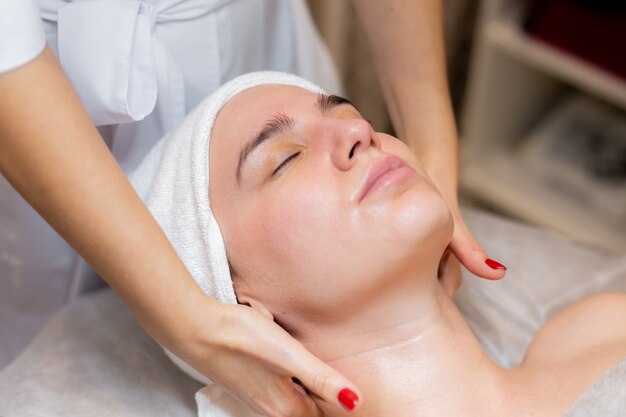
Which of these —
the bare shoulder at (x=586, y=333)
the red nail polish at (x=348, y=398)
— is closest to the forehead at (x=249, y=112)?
the red nail polish at (x=348, y=398)

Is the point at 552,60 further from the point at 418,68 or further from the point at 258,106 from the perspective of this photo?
the point at 258,106

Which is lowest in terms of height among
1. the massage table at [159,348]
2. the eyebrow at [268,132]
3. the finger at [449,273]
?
the massage table at [159,348]

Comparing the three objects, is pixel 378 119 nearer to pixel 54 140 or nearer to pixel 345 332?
pixel 345 332

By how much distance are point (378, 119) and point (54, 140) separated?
5.72ft

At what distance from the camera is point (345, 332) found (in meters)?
1.08

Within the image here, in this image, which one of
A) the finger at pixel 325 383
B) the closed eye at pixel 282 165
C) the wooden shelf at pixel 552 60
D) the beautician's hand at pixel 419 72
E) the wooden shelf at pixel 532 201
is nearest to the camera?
the finger at pixel 325 383

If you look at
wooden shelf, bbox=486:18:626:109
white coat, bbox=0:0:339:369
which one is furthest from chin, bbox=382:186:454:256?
wooden shelf, bbox=486:18:626:109

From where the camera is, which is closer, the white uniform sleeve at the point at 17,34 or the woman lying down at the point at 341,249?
the white uniform sleeve at the point at 17,34

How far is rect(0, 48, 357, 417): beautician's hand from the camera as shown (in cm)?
88

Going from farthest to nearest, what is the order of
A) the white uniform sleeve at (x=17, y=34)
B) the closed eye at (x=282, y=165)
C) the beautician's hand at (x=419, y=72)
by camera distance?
the beautician's hand at (x=419, y=72) < the closed eye at (x=282, y=165) < the white uniform sleeve at (x=17, y=34)

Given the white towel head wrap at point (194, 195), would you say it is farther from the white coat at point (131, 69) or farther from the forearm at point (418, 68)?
the forearm at point (418, 68)

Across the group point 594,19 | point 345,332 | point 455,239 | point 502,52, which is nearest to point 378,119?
point 502,52

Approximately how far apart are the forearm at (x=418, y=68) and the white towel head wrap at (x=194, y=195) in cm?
23

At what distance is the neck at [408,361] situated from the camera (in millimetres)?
1066
